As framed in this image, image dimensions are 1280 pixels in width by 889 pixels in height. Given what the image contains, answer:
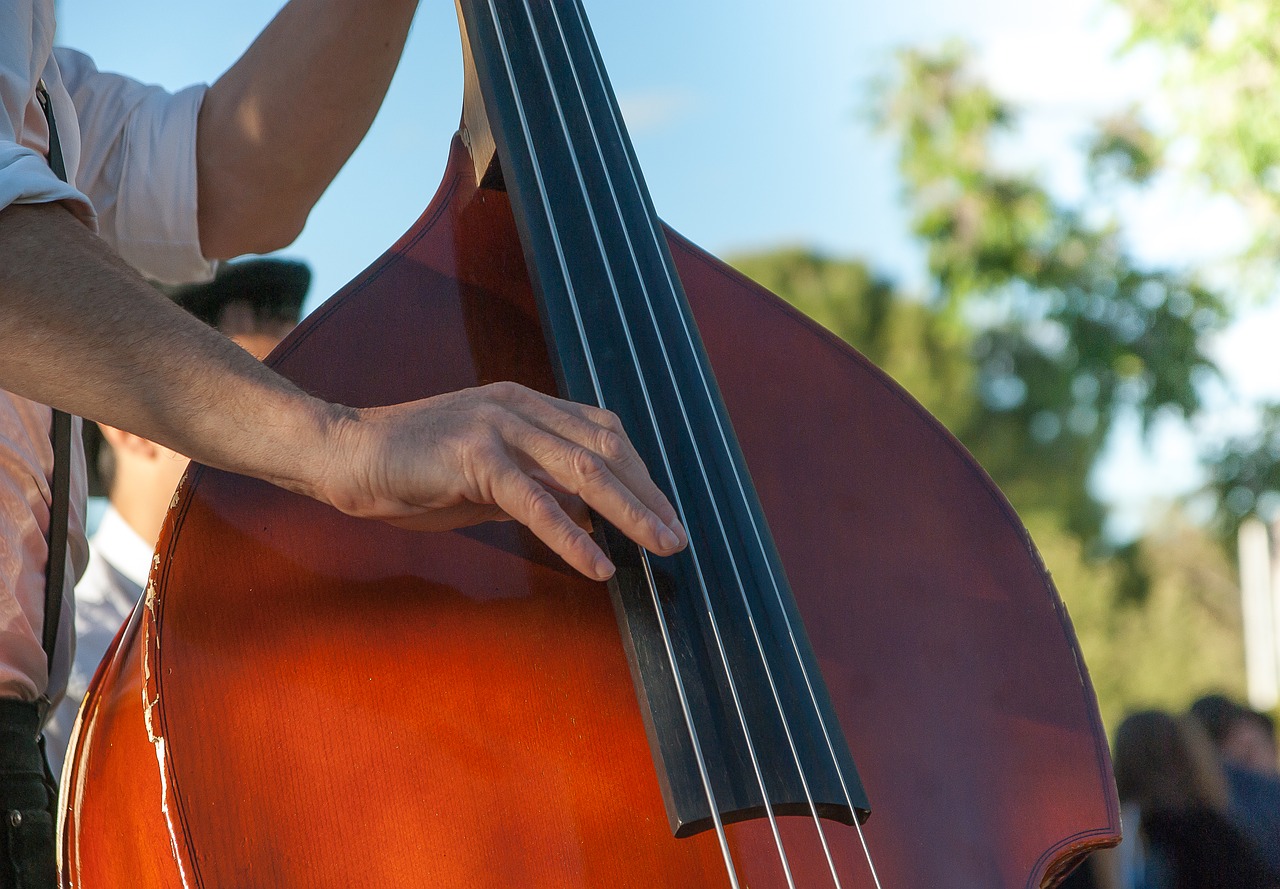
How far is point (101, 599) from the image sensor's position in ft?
6.75

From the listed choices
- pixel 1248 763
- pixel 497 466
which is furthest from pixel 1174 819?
pixel 497 466

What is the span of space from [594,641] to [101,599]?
1557 mm

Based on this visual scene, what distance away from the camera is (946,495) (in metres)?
1.03

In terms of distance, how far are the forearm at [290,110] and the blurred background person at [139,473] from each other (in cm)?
83

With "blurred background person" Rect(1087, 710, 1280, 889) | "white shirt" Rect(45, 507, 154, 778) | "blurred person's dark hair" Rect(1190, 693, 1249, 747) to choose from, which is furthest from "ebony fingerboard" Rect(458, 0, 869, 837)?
"blurred person's dark hair" Rect(1190, 693, 1249, 747)

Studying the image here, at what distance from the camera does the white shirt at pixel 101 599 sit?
1.84m

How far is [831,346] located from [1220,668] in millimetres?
10394

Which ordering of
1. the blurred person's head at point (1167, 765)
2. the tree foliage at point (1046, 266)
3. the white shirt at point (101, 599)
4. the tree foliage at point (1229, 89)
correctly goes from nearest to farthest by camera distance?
the white shirt at point (101, 599), the blurred person's head at point (1167, 765), the tree foliage at point (1229, 89), the tree foliage at point (1046, 266)

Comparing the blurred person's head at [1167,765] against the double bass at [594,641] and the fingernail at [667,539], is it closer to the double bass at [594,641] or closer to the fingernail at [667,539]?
the double bass at [594,641]

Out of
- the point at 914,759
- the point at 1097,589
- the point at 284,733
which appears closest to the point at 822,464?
the point at 914,759

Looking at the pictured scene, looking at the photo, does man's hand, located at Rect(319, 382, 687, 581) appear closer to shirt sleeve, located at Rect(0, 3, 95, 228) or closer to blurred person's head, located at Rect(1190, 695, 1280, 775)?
shirt sleeve, located at Rect(0, 3, 95, 228)

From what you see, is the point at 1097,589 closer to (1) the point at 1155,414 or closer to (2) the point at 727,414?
(1) the point at 1155,414

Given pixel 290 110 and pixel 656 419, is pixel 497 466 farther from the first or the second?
pixel 290 110


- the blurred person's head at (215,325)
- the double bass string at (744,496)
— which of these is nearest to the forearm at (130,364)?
the double bass string at (744,496)
